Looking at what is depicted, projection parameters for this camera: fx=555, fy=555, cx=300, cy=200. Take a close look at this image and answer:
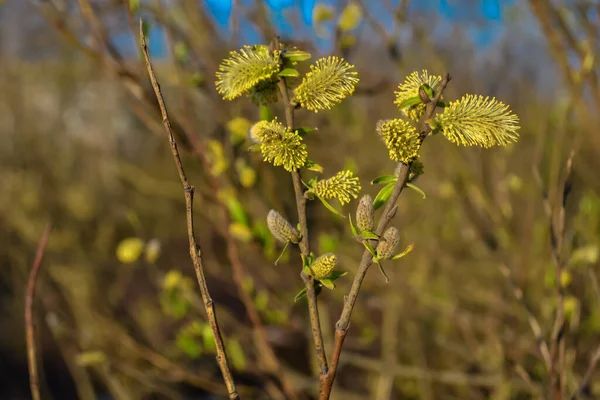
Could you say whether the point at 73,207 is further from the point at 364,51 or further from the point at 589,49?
the point at 589,49

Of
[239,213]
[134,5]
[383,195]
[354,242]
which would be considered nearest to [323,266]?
[383,195]

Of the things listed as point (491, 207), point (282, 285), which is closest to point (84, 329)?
point (282, 285)

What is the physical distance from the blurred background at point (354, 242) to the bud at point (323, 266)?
1.76ft

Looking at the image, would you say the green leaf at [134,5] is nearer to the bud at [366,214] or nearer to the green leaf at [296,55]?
the green leaf at [296,55]

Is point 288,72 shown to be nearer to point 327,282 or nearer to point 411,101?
point 411,101

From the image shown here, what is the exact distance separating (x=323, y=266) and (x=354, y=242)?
1.75 metres

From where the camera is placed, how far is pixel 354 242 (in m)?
2.36

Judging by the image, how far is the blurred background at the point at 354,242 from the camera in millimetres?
1427

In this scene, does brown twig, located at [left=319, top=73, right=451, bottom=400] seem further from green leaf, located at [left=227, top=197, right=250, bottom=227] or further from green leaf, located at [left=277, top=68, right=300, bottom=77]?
green leaf, located at [left=227, top=197, right=250, bottom=227]

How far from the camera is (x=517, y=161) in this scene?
336cm

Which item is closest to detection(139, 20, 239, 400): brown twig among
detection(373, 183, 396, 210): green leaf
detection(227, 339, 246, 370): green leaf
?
detection(373, 183, 396, 210): green leaf

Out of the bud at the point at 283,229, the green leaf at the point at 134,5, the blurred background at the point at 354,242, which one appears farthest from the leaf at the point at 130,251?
the bud at the point at 283,229

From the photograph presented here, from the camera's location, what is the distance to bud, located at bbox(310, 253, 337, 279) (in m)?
0.63

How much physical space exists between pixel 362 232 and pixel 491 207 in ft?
4.68
